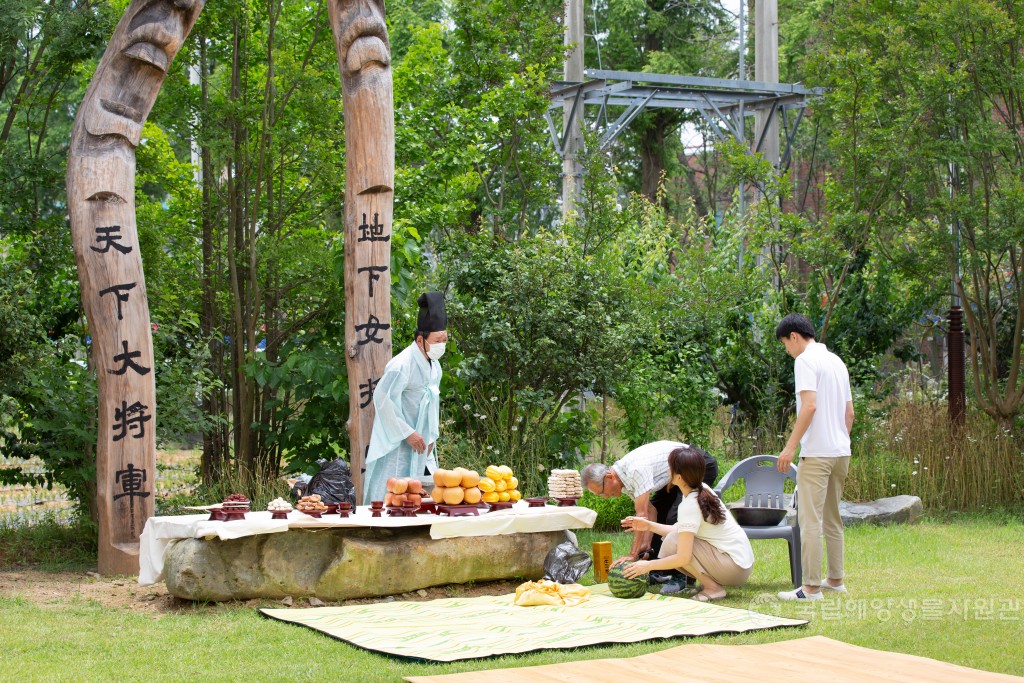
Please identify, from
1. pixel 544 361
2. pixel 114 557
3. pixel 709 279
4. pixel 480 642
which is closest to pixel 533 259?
pixel 544 361

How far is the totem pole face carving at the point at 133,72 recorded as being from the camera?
8.77m

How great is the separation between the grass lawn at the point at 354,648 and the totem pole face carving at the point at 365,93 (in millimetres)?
3727

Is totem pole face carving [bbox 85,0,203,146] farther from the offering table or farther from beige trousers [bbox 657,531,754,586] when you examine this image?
beige trousers [bbox 657,531,754,586]

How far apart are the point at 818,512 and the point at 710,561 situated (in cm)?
77

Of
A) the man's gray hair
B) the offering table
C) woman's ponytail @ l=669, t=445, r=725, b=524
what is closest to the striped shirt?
the man's gray hair

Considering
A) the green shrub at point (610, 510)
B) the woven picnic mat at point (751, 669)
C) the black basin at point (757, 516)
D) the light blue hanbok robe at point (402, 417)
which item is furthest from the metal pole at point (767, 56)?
the woven picnic mat at point (751, 669)

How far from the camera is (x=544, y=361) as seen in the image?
1088 centimetres

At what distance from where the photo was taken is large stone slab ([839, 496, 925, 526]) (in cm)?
1092

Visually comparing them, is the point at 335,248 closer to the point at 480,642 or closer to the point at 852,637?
the point at 480,642

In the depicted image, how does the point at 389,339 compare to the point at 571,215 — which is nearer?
the point at 389,339

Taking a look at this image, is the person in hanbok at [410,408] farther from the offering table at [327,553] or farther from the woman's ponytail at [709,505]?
the woman's ponytail at [709,505]

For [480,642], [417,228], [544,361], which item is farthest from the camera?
[417,228]

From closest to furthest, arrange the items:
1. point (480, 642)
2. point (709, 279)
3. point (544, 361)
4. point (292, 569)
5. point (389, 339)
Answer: point (480, 642), point (292, 569), point (389, 339), point (544, 361), point (709, 279)

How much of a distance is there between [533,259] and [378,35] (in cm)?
253
